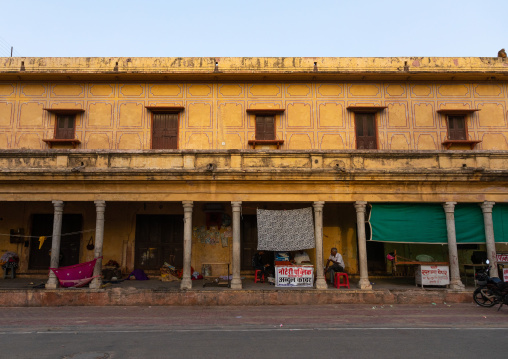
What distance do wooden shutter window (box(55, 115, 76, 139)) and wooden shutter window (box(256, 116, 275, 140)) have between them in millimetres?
7413

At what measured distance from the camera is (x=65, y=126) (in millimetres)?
15430

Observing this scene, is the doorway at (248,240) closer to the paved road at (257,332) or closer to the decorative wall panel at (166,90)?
the paved road at (257,332)

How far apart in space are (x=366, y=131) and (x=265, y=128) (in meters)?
4.09

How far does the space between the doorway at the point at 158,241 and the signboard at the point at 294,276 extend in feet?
15.4

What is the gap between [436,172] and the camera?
13.0 metres

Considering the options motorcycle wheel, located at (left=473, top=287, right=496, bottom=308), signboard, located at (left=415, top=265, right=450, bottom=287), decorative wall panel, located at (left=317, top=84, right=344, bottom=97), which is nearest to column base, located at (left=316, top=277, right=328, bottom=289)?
signboard, located at (left=415, top=265, right=450, bottom=287)

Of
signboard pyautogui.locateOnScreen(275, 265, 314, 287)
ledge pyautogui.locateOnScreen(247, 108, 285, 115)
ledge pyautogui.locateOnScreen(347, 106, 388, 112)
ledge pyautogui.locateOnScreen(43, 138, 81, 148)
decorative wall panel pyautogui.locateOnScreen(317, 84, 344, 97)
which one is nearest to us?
signboard pyautogui.locateOnScreen(275, 265, 314, 287)

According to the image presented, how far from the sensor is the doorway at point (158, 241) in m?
15.8

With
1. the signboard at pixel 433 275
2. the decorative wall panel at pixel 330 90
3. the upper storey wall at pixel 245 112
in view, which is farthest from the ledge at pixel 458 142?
the signboard at pixel 433 275

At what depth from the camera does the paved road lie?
265 inches

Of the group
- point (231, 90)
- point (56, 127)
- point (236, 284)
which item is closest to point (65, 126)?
point (56, 127)

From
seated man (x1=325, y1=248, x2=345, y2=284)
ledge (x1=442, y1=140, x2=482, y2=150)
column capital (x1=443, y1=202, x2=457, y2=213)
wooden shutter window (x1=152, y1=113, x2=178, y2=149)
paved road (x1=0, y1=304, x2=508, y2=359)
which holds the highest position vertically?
wooden shutter window (x1=152, y1=113, x2=178, y2=149)

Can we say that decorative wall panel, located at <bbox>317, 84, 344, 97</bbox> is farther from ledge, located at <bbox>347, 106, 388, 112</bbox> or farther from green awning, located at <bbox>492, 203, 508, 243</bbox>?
green awning, located at <bbox>492, 203, 508, 243</bbox>

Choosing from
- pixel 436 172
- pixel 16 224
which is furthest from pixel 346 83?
pixel 16 224
